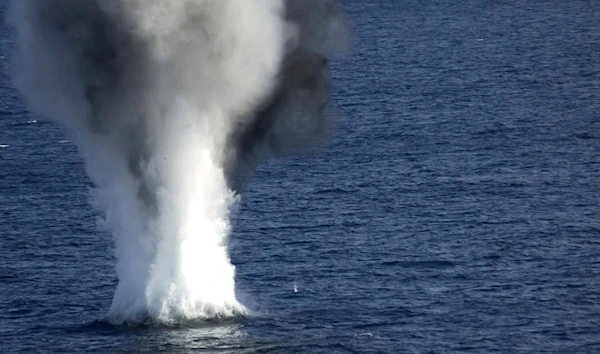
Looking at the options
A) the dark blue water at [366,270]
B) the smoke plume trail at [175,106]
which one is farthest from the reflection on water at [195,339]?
the smoke plume trail at [175,106]

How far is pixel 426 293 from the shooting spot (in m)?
150

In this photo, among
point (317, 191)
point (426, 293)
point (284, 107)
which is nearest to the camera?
point (284, 107)

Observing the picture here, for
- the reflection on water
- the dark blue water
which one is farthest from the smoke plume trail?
the dark blue water

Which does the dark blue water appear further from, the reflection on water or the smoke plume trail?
the smoke plume trail

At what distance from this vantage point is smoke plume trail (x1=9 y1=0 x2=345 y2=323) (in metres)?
132

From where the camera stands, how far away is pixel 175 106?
135 m

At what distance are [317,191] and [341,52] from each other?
56762 mm

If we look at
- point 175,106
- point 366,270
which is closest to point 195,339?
point 175,106

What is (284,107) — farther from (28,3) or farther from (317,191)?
(317,191)

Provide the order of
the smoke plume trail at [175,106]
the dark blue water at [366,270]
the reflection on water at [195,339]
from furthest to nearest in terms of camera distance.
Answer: the dark blue water at [366,270], the smoke plume trail at [175,106], the reflection on water at [195,339]

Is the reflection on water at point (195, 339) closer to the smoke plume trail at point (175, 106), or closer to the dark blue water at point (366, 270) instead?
the dark blue water at point (366, 270)

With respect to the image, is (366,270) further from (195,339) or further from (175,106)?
(175,106)

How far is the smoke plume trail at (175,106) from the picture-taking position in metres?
132

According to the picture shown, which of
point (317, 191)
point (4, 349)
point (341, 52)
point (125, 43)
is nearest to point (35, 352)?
point (4, 349)
